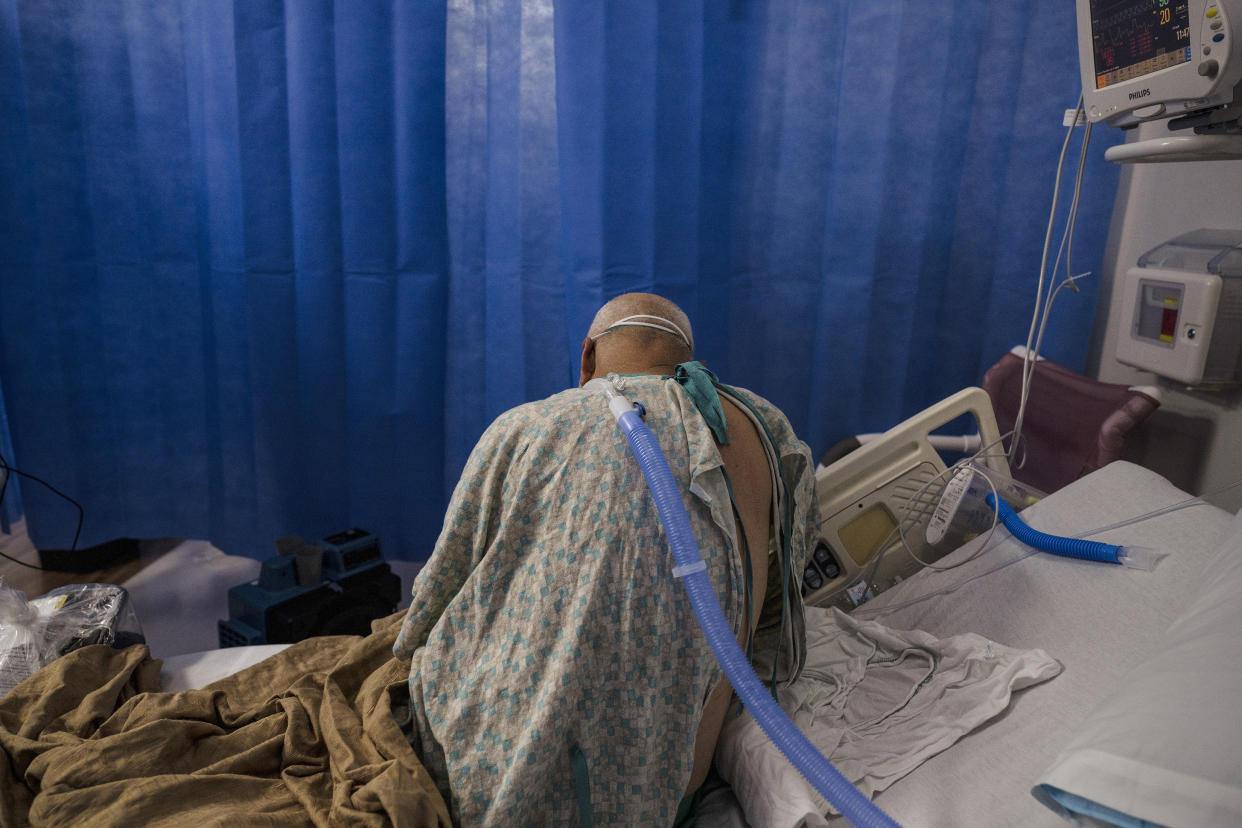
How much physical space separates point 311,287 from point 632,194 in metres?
0.87

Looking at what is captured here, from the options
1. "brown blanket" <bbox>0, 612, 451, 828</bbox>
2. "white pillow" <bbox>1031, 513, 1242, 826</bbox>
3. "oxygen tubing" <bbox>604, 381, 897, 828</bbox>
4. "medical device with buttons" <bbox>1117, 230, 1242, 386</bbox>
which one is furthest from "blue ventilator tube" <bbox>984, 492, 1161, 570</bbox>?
"brown blanket" <bbox>0, 612, 451, 828</bbox>

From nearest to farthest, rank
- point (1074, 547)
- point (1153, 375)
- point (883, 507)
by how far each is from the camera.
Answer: point (1074, 547) < point (883, 507) < point (1153, 375)

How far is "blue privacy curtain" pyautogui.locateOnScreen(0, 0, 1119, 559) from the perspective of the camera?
1.90 metres

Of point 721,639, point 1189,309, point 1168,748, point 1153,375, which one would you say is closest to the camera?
point 1168,748

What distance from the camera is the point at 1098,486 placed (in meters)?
1.51

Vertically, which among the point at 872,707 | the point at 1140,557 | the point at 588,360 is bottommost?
the point at 872,707

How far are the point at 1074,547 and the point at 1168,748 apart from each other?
80 cm

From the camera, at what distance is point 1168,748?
0.66 m

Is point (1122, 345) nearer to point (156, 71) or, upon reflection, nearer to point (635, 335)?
point (635, 335)

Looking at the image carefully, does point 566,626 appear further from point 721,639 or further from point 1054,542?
point 1054,542

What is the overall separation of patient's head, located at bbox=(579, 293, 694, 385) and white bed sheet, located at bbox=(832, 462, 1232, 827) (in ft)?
2.10

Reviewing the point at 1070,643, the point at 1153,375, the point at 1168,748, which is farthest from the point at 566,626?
the point at 1153,375

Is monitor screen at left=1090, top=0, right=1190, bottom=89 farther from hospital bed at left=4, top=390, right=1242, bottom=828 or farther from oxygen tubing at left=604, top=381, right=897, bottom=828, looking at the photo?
oxygen tubing at left=604, top=381, right=897, bottom=828

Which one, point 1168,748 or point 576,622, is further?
point 576,622
